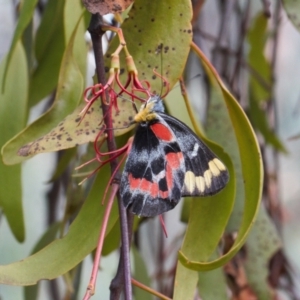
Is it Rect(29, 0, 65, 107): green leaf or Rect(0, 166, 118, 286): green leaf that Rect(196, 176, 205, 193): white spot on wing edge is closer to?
Rect(0, 166, 118, 286): green leaf

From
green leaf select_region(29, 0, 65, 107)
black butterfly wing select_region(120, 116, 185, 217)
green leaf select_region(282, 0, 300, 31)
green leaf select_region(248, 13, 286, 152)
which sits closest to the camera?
black butterfly wing select_region(120, 116, 185, 217)

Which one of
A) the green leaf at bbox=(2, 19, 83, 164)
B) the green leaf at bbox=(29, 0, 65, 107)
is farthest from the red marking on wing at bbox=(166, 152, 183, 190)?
the green leaf at bbox=(29, 0, 65, 107)

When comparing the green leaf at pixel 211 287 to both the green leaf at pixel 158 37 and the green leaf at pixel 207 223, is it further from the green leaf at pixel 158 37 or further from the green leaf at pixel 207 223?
the green leaf at pixel 158 37

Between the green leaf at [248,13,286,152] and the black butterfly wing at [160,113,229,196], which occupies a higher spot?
the black butterfly wing at [160,113,229,196]

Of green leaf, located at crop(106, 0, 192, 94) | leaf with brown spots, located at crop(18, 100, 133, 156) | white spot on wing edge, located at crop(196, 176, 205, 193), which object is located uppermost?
green leaf, located at crop(106, 0, 192, 94)

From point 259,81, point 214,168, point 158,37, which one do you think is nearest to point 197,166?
point 214,168

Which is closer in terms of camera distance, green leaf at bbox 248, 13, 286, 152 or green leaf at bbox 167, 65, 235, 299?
green leaf at bbox 167, 65, 235, 299

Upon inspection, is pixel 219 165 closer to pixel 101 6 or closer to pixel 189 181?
pixel 189 181
